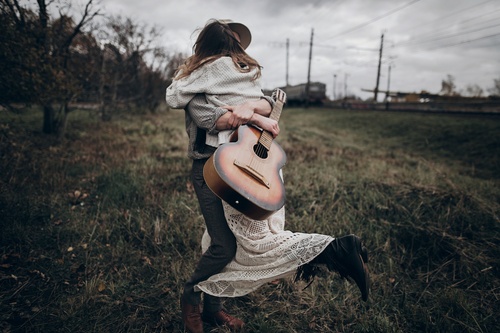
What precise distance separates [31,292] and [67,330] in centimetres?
59

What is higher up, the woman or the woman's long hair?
the woman's long hair

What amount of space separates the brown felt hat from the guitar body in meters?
0.68

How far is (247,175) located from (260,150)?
0.86 feet

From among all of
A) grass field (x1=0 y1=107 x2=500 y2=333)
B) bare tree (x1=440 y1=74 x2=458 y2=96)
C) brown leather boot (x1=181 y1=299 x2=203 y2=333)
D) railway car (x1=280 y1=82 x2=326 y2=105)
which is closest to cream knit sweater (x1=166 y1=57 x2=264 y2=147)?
brown leather boot (x1=181 y1=299 x2=203 y2=333)

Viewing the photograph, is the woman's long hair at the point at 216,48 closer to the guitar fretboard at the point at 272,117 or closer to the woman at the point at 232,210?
the woman at the point at 232,210

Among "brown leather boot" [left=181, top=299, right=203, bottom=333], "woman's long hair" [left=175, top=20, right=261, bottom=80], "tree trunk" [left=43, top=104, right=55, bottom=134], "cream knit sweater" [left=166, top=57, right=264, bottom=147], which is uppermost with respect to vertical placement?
"woman's long hair" [left=175, top=20, right=261, bottom=80]

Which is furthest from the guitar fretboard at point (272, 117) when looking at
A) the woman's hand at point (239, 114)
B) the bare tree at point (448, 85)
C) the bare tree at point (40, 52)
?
the bare tree at point (448, 85)

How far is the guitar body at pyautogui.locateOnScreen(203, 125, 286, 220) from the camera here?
1331 millimetres

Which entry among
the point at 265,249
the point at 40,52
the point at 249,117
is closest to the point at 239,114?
the point at 249,117

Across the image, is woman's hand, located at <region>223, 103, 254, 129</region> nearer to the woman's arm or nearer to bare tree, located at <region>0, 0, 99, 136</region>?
the woman's arm

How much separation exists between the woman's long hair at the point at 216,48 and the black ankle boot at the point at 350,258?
1.09 metres

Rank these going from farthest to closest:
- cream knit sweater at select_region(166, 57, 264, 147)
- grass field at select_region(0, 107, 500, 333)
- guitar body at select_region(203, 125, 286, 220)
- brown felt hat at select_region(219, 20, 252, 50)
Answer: grass field at select_region(0, 107, 500, 333)
brown felt hat at select_region(219, 20, 252, 50)
cream knit sweater at select_region(166, 57, 264, 147)
guitar body at select_region(203, 125, 286, 220)

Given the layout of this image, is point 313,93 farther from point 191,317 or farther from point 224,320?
point 191,317

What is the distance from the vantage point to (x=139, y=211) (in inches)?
133
